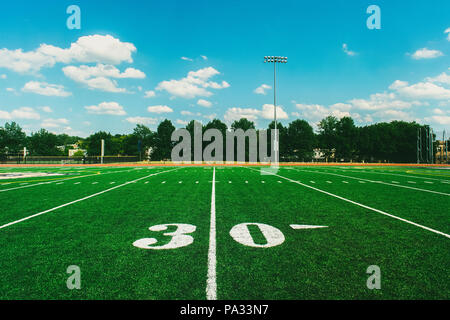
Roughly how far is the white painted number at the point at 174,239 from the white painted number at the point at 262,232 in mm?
871

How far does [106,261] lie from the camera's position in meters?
3.78

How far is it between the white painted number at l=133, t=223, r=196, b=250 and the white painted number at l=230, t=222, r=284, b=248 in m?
0.87

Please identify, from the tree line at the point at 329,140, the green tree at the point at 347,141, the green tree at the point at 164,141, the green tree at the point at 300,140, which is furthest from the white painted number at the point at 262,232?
the green tree at the point at 347,141

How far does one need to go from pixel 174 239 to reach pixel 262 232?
67.9 inches

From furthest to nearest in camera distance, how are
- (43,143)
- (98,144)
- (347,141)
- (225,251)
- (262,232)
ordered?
1. (98,144)
2. (43,143)
3. (347,141)
4. (262,232)
5. (225,251)

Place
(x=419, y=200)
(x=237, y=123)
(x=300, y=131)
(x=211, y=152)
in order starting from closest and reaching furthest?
1. (x=419, y=200)
2. (x=211, y=152)
3. (x=300, y=131)
4. (x=237, y=123)

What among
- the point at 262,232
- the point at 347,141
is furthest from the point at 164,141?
the point at 262,232

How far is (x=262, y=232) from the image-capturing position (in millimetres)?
5254

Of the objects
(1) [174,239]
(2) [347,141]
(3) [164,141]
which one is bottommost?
(1) [174,239]

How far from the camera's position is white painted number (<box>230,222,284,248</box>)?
457cm

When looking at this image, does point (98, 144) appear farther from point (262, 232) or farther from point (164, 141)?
point (262, 232)

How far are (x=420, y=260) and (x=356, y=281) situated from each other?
136cm
